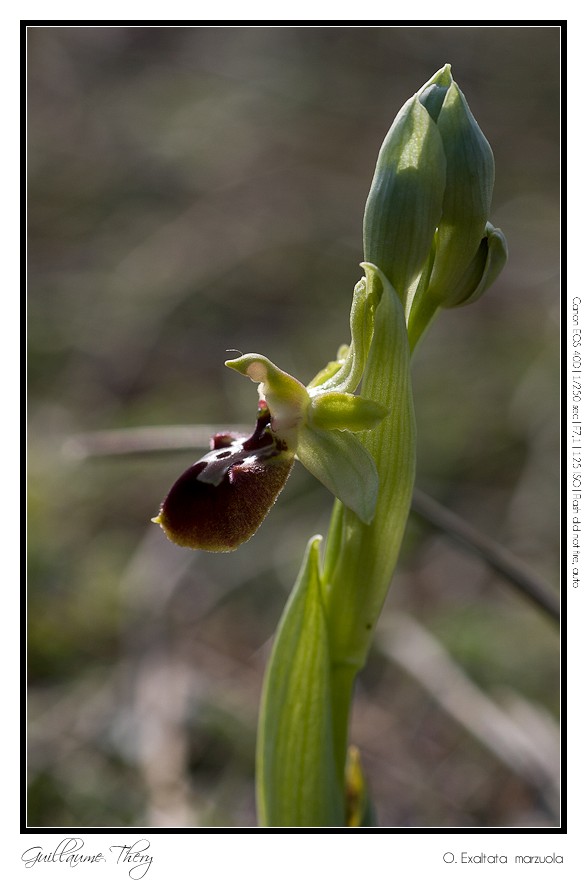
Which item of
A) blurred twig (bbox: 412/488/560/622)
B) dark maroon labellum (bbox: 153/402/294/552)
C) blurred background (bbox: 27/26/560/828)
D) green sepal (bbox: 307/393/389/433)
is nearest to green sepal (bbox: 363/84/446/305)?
green sepal (bbox: 307/393/389/433)

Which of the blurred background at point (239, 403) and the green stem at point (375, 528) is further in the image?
the blurred background at point (239, 403)

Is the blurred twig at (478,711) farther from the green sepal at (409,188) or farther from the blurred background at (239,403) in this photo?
the green sepal at (409,188)

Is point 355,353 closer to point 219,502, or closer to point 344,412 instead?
point 344,412

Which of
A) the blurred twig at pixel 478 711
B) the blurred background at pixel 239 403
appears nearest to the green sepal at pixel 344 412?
the blurred background at pixel 239 403

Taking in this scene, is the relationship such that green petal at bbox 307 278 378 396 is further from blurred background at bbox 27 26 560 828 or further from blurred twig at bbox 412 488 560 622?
blurred background at bbox 27 26 560 828

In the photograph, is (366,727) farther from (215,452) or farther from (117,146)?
(117,146)

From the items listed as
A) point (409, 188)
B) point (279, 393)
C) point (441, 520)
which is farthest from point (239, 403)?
point (409, 188)

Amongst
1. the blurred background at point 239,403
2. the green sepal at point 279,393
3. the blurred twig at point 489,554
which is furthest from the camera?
the blurred background at point 239,403
